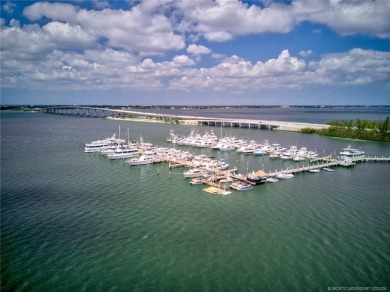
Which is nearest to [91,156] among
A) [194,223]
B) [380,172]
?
[194,223]

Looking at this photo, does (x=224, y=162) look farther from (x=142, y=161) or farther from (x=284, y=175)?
(x=142, y=161)

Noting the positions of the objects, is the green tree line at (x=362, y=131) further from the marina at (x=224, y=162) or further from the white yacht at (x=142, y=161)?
the white yacht at (x=142, y=161)

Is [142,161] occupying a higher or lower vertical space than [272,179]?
higher

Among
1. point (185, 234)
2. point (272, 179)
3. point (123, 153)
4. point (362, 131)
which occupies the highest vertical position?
point (362, 131)

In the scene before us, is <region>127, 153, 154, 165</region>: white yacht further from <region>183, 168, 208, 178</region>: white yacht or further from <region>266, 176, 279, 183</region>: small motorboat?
<region>266, 176, 279, 183</region>: small motorboat

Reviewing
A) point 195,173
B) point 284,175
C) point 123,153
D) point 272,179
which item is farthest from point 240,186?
point 123,153

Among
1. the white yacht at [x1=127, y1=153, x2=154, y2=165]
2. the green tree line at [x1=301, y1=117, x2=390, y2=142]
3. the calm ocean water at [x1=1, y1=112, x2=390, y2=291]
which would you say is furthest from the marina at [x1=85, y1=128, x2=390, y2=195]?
the green tree line at [x1=301, y1=117, x2=390, y2=142]

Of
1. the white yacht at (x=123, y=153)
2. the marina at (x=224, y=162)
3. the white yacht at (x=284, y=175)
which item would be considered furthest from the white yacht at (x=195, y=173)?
the white yacht at (x=123, y=153)
